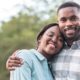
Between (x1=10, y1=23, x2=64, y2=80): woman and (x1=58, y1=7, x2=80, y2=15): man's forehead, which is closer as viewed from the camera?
(x1=10, y1=23, x2=64, y2=80): woman

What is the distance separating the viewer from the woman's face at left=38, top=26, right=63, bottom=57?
10.9 ft

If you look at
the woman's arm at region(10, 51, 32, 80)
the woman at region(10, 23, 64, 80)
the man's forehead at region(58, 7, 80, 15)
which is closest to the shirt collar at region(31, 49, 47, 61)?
the woman at region(10, 23, 64, 80)

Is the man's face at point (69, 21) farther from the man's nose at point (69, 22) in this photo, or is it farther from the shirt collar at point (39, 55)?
the shirt collar at point (39, 55)

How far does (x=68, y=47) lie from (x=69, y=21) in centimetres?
19

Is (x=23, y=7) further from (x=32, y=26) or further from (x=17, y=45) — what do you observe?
(x=17, y=45)

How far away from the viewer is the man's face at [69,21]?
10.9 ft

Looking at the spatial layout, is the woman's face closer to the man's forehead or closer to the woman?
the woman

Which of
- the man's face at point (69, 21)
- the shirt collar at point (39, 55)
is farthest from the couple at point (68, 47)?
the shirt collar at point (39, 55)

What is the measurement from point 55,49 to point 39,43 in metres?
0.14

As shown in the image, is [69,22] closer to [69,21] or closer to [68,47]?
[69,21]

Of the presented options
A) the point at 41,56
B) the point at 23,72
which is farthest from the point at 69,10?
the point at 23,72

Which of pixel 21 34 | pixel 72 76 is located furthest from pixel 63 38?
pixel 21 34

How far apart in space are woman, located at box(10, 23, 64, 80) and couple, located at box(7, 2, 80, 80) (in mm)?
41

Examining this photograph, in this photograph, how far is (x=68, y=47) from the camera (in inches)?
134
